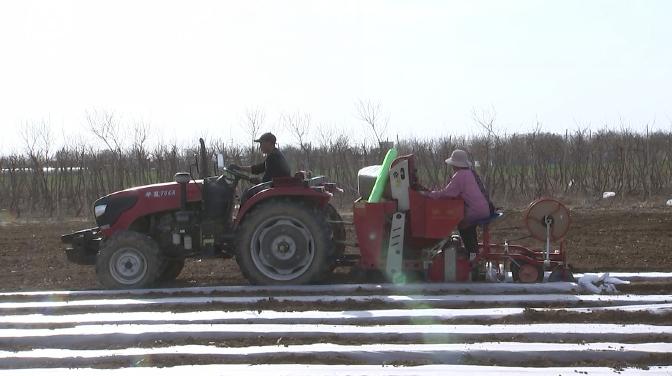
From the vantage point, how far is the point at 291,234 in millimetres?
7551

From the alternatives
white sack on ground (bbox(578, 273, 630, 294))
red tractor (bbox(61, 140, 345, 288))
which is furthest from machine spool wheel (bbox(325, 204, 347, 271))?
white sack on ground (bbox(578, 273, 630, 294))

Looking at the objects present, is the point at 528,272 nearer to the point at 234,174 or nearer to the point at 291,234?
the point at 291,234

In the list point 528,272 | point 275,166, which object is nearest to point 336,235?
point 275,166

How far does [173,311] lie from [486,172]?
1277 centimetres

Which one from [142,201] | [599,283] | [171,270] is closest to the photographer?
[599,283]

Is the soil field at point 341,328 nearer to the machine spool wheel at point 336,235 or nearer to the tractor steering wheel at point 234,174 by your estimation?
the machine spool wheel at point 336,235

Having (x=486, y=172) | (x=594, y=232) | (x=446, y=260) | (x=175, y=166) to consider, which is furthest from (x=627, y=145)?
(x=446, y=260)

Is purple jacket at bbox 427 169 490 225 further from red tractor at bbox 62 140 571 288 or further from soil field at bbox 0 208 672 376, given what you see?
soil field at bbox 0 208 672 376

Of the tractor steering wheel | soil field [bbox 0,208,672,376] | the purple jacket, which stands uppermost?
the tractor steering wheel

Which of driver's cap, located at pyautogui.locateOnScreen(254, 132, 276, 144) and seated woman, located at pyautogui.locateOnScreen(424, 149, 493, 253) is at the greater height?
driver's cap, located at pyautogui.locateOnScreen(254, 132, 276, 144)

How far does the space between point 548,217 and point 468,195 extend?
30.9 inches

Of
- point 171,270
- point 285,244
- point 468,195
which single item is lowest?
point 171,270

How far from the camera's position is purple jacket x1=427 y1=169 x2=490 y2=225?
7340 millimetres

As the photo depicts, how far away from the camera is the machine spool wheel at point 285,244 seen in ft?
24.6
